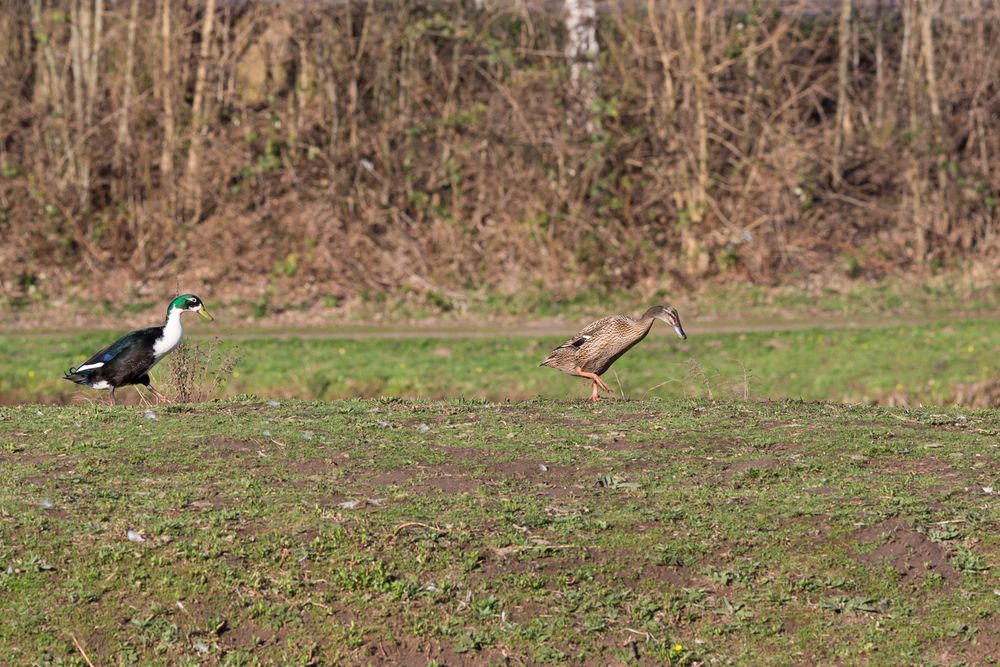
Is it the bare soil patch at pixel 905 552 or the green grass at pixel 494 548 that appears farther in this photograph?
the bare soil patch at pixel 905 552

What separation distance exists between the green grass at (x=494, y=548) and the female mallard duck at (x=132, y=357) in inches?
68.6

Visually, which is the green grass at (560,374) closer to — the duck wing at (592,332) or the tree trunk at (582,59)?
the duck wing at (592,332)

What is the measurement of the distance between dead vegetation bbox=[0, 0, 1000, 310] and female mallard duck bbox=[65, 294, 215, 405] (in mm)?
13361

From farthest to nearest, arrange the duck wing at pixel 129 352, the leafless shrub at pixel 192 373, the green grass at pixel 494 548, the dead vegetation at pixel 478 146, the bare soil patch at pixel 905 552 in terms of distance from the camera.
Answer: the dead vegetation at pixel 478 146 < the leafless shrub at pixel 192 373 < the duck wing at pixel 129 352 < the bare soil patch at pixel 905 552 < the green grass at pixel 494 548

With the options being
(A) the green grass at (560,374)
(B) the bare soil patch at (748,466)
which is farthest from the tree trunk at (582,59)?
(B) the bare soil patch at (748,466)

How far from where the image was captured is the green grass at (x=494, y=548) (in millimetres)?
6336

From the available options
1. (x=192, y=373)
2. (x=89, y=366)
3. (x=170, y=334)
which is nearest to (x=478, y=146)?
(x=192, y=373)

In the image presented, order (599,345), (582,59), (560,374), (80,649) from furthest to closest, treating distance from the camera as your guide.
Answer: (582,59)
(560,374)
(599,345)
(80,649)

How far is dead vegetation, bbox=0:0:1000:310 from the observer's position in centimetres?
2527

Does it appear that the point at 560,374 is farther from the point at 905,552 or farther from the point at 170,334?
the point at 905,552

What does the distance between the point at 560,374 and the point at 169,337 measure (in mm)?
6879

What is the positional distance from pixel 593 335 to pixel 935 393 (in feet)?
23.1

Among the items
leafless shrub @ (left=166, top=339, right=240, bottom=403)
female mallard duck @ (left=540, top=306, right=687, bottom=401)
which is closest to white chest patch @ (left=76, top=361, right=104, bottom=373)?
leafless shrub @ (left=166, top=339, right=240, bottom=403)

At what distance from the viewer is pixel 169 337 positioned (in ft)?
35.9
